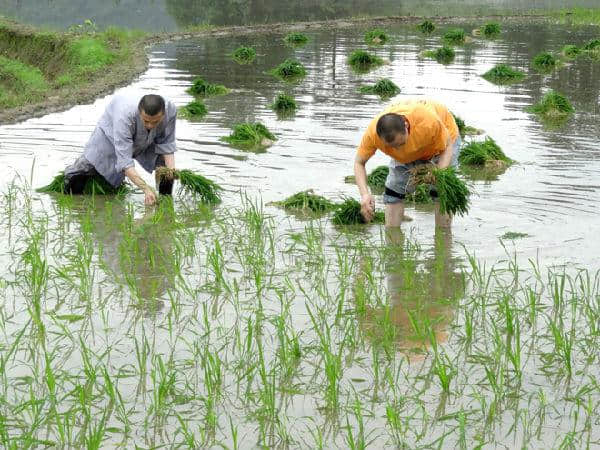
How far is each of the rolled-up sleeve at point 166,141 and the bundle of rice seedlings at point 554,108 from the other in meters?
5.79

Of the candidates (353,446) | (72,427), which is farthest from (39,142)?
(353,446)

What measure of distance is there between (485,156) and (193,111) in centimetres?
413

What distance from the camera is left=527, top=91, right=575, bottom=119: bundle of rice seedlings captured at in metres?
11.8

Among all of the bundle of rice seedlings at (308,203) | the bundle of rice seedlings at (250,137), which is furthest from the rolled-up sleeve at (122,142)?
the bundle of rice seedlings at (250,137)

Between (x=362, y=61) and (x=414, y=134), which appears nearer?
(x=414, y=134)

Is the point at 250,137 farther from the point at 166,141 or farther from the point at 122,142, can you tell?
the point at 122,142

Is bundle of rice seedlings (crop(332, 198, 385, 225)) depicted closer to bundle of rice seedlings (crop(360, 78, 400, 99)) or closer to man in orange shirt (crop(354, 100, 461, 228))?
man in orange shirt (crop(354, 100, 461, 228))

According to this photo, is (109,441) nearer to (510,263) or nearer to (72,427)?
(72,427)

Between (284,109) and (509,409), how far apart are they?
8558mm

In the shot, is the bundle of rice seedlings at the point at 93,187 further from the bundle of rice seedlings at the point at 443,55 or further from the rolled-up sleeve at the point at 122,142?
the bundle of rice seedlings at the point at 443,55

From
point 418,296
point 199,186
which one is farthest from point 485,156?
point 418,296

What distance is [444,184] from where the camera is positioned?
256 inches

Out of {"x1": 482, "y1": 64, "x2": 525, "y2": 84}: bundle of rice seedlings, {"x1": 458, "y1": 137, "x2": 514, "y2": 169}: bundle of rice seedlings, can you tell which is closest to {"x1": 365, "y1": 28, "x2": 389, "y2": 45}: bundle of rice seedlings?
{"x1": 482, "y1": 64, "x2": 525, "y2": 84}: bundle of rice seedlings

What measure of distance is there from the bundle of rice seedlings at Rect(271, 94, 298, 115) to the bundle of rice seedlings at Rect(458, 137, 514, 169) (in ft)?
11.0
